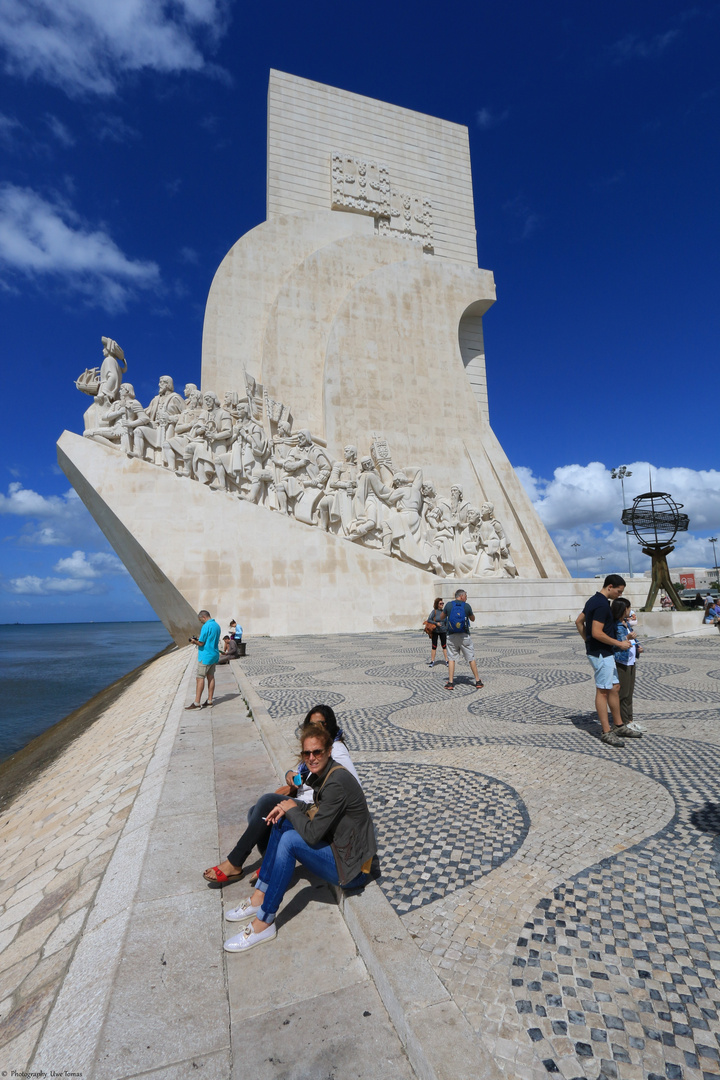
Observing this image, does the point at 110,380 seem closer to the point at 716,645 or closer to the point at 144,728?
the point at 144,728

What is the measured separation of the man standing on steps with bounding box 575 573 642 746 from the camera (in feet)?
10.1

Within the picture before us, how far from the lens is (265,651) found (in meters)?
8.38

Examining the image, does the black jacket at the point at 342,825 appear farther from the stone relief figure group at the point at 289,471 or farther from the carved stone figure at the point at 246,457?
the carved stone figure at the point at 246,457

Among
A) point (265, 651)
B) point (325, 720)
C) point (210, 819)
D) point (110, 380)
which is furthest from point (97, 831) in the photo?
point (110, 380)

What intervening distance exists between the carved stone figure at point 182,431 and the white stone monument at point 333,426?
38 millimetres

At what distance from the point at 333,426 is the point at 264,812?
45.8 ft

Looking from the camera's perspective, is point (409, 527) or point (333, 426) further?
point (333, 426)

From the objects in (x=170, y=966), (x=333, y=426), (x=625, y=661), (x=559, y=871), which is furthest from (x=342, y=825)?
(x=333, y=426)

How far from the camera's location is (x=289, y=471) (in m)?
12.4

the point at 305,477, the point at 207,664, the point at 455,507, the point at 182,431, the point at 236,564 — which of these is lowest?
the point at 207,664

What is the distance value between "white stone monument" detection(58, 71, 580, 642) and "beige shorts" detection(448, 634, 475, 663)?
6.43 metres

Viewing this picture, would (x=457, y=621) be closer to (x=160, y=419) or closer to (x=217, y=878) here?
(x=217, y=878)

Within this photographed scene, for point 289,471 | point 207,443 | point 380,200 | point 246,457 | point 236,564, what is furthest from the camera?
point 380,200

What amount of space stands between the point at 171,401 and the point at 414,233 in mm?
11368
